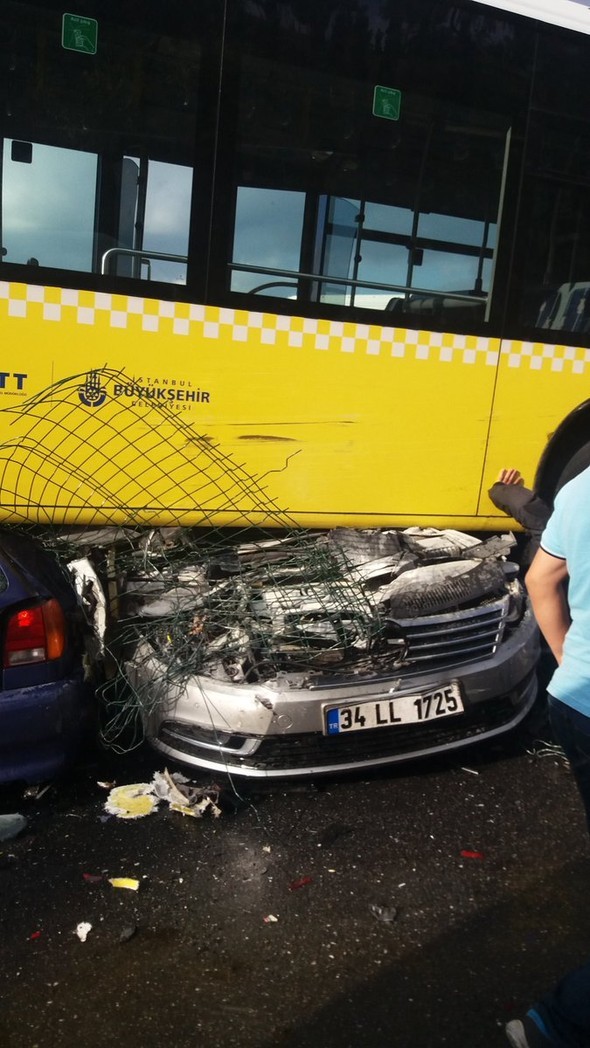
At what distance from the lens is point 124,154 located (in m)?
4.30

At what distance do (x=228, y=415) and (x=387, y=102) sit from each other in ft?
6.58

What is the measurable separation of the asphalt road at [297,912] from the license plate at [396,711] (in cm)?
40

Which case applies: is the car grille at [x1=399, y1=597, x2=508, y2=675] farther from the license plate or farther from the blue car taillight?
the blue car taillight

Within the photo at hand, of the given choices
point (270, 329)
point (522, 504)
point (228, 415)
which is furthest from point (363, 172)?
point (522, 504)

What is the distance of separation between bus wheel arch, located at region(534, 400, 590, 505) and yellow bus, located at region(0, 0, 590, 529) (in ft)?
0.20

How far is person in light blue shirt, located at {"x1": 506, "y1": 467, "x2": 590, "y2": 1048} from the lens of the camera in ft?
6.91

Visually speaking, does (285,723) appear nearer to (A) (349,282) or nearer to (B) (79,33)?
(A) (349,282)

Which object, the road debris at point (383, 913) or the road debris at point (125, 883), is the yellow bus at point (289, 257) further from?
the road debris at point (383, 913)

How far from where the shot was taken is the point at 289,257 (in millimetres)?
4656

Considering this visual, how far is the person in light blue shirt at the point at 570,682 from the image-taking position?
6.91 ft

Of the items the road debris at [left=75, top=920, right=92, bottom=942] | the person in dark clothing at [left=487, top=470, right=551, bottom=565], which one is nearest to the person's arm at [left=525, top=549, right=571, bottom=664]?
the road debris at [left=75, top=920, right=92, bottom=942]

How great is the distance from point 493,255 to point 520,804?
3.22 metres

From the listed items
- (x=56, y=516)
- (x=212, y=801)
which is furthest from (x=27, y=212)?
(x=212, y=801)

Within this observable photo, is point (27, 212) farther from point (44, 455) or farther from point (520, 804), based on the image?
point (520, 804)
